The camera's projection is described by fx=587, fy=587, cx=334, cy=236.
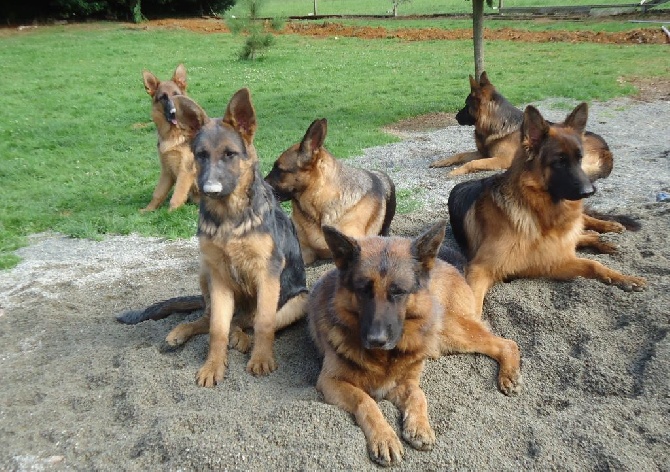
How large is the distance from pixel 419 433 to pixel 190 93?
17806 mm

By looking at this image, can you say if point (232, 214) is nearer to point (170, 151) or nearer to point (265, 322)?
point (265, 322)

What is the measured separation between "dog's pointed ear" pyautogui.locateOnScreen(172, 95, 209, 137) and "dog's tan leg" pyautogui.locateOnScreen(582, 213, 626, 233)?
179 inches

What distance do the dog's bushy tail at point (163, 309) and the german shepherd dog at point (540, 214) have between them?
278 centimetres

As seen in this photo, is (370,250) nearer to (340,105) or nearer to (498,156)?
(498,156)

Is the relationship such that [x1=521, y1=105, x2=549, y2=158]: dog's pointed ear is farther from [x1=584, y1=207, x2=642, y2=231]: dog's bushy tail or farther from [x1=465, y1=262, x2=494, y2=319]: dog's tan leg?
[x1=584, y1=207, x2=642, y2=231]: dog's bushy tail

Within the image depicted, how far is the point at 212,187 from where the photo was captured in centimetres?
464

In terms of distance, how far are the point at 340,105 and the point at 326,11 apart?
35088 mm

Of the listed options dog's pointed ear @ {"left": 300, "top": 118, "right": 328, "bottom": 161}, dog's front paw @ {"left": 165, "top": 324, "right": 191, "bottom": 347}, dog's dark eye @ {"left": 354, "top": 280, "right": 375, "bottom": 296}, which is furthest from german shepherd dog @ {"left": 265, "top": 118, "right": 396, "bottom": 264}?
dog's dark eye @ {"left": 354, "top": 280, "right": 375, "bottom": 296}

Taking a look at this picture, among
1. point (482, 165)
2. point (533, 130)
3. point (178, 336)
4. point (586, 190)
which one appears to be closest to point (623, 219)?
point (586, 190)

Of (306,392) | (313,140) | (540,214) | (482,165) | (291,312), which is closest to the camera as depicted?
(306,392)

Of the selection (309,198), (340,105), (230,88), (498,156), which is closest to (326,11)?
(230,88)

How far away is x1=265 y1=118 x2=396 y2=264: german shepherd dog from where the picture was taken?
7.39m

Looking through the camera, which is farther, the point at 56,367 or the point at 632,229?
the point at 632,229

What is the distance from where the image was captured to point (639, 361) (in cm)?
446
